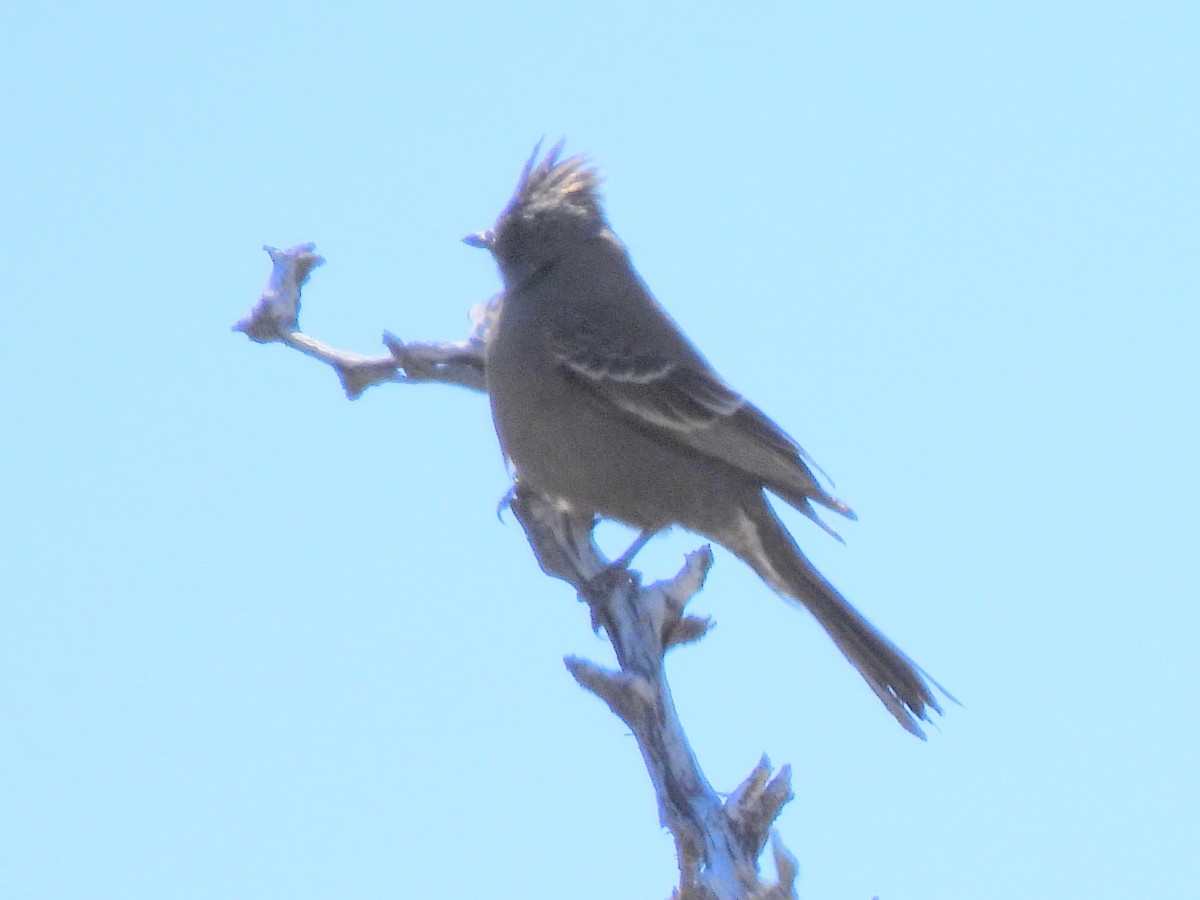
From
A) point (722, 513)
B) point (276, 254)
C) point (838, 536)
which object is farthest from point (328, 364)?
point (838, 536)

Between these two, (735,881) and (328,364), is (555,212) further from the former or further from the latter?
(735,881)

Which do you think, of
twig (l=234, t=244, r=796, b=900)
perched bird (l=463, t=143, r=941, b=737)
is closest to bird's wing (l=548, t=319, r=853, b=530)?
perched bird (l=463, t=143, r=941, b=737)

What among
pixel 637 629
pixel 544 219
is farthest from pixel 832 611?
pixel 544 219

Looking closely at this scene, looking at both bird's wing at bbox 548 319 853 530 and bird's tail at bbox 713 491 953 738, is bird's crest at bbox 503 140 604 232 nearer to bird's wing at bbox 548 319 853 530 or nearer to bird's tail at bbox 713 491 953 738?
bird's wing at bbox 548 319 853 530

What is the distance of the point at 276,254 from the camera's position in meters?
8.09

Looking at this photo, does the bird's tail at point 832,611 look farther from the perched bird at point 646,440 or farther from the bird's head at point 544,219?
the bird's head at point 544,219

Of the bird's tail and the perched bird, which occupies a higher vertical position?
the perched bird

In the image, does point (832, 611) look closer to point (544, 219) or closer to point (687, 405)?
point (687, 405)

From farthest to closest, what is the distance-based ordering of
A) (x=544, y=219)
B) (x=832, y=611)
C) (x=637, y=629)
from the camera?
(x=544, y=219) → (x=832, y=611) → (x=637, y=629)

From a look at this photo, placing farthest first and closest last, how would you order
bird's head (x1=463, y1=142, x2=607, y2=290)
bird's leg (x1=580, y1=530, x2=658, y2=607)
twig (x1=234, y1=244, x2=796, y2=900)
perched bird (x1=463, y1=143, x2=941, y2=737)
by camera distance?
bird's head (x1=463, y1=142, x2=607, y2=290)
perched bird (x1=463, y1=143, x2=941, y2=737)
bird's leg (x1=580, y1=530, x2=658, y2=607)
twig (x1=234, y1=244, x2=796, y2=900)

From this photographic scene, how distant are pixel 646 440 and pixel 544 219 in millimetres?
1427

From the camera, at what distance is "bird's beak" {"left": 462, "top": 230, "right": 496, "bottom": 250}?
9.12 meters

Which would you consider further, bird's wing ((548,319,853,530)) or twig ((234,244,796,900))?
bird's wing ((548,319,853,530))

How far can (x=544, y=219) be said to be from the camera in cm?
895
